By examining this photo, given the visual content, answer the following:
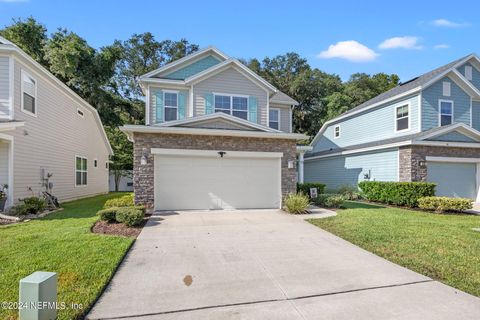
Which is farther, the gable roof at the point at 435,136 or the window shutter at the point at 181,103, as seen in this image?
the window shutter at the point at 181,103

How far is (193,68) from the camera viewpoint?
14.4m

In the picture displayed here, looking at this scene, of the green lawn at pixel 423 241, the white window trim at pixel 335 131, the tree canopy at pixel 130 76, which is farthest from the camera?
the tree canopy at pixel 130 76

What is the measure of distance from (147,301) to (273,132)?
8791 mm

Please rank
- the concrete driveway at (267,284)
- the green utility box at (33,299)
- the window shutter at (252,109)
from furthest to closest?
the window shutter at (252,109)
the concrete driveway at (267,284)
the green utility box at (33,299)

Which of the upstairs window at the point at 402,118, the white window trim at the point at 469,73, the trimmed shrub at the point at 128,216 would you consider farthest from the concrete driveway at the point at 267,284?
the white window trim at the point at 469,73

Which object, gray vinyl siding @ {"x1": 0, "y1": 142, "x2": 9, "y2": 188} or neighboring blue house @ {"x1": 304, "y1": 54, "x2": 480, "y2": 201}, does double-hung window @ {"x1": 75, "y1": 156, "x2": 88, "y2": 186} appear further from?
neighboring blue house @ {"x1": 304, "y1": 54, "x2": 480, "y2": 201}

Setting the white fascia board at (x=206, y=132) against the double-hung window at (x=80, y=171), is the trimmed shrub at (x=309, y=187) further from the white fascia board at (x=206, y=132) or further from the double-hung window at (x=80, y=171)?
the double-hung window at (x=80, y=171)

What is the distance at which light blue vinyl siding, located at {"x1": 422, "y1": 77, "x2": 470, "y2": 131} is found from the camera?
50.1ft

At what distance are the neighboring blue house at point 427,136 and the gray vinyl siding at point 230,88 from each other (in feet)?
23.2

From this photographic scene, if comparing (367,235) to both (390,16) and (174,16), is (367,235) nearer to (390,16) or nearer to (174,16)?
(390,16)

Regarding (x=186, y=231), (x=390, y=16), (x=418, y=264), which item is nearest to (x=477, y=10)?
(x=390, y=16)

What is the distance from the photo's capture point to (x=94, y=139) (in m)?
19.0

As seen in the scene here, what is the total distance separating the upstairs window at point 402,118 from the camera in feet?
52.5

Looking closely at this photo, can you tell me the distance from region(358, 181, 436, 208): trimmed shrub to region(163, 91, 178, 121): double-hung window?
10.9 m
